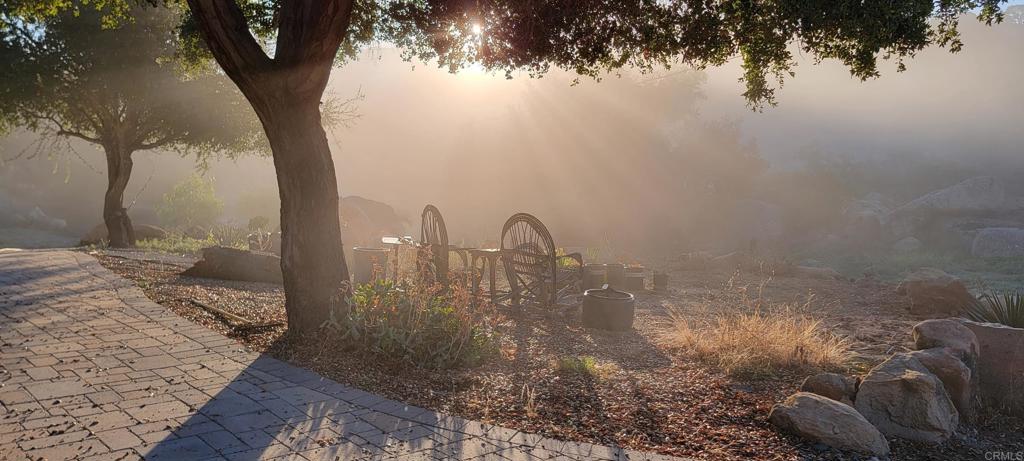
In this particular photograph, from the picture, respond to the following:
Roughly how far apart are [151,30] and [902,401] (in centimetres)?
1874

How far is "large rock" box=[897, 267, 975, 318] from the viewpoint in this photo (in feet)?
35.2

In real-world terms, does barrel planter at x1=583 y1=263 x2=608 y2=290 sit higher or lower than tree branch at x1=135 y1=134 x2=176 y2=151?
lower

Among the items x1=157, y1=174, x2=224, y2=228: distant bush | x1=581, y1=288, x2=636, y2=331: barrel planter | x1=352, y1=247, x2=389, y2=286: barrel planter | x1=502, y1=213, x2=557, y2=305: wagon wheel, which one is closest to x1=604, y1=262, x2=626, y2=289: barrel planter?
x1=502, y1=213, x2=557, y2=305: wagon wheel

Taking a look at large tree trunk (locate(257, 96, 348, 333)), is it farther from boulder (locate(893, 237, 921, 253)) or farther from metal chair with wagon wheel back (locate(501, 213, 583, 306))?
boulder (locate(893, 237, 921, 253))

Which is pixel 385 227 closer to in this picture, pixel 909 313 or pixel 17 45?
pixel 17 45

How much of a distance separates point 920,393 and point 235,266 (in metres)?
11.1

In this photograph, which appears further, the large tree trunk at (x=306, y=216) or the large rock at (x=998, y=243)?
the large rock at (x=998, y=243)

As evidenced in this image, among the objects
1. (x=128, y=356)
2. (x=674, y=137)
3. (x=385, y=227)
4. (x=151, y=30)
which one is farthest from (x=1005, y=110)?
(x=128, y=356)

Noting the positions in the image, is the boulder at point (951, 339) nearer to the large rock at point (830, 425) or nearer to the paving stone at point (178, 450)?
the large rock at point (830, 425)

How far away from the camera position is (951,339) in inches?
241

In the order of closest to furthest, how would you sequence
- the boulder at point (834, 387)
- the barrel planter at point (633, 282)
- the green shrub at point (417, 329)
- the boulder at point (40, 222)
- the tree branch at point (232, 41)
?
the boulder at point (834, 387)
the green shrub at point (417, 329)
the tree branch at point (232, 41)
the barrel planter at point (633, 282)
the boulder at point (40, 222)

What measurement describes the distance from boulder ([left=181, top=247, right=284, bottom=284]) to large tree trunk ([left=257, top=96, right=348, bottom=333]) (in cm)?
557

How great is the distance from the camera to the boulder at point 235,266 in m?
11.9

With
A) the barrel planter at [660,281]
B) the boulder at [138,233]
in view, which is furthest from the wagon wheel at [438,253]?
the boulder at [138,233]
